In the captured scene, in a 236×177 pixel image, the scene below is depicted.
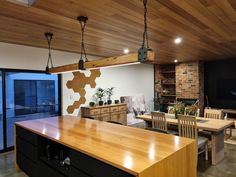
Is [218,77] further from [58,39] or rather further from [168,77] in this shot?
[58,39]

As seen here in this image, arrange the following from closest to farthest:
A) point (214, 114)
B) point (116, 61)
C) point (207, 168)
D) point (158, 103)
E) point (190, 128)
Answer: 1. point (116, 61)
2. point (207, 168)
3. point (190, 128)
4. point (214, 114)
5. point (158, 103)

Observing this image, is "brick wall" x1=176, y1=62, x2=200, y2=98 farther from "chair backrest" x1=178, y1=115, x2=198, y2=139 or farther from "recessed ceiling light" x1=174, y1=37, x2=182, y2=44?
"chair backrest" x1=178, y1=115, x2=198, y2=139

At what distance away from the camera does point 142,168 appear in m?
1.44

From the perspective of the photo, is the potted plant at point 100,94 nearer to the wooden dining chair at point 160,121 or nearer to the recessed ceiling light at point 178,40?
the wooden dining chair at point 160,121

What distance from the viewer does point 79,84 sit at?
577 cm

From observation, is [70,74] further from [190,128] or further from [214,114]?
[214,114]

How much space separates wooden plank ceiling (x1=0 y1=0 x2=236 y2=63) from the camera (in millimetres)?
2279

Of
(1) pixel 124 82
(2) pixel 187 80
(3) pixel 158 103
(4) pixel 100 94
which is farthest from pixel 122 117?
(2) pixel 187 80

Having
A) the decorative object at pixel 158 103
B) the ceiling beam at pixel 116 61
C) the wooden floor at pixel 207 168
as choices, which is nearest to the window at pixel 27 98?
the wooden floor at pixel 207 168

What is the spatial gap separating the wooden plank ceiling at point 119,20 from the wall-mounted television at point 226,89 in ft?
11.9

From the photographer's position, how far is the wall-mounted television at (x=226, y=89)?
7059mm

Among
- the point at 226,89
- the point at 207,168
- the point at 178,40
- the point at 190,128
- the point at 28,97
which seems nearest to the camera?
the point at 207,168

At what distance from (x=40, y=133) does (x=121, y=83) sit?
4.75m

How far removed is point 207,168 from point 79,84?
4031mm
